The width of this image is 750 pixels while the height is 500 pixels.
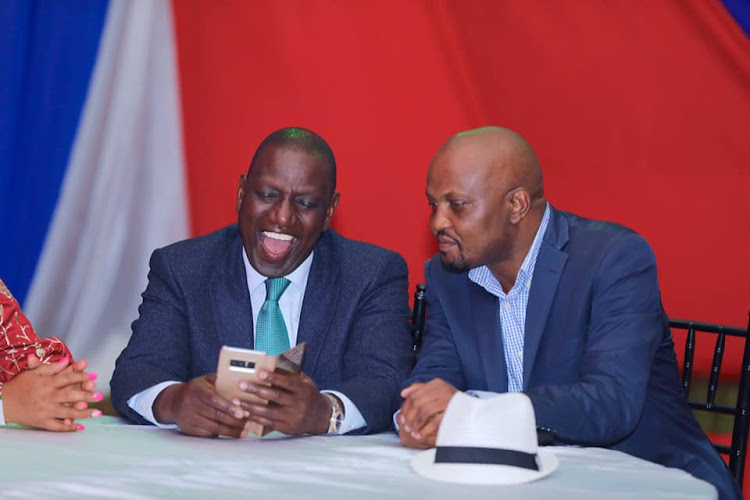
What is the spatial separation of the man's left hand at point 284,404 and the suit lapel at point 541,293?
593 millimetres

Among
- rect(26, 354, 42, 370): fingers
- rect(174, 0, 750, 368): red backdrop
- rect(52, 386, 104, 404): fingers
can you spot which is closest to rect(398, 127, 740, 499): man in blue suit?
rect(52, 386, 104, 404): fingers

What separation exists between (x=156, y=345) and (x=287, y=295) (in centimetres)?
45

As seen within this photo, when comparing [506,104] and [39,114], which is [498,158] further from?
[39,114]

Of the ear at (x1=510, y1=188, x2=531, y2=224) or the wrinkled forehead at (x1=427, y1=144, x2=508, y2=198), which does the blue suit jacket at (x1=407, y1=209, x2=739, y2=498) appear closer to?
the ear at (x1=510, y1=188, x2=531, y2=224)

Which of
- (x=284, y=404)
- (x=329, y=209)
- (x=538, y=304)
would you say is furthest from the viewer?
(x=329, y=209)

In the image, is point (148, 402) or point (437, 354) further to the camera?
point (437, 354)

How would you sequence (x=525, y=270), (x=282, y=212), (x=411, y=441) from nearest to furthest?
(x=411, y=441) → (x=525, y=270) → (x=282, y=212)

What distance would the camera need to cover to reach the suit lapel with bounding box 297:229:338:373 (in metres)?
3.04

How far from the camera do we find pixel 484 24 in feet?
13.7

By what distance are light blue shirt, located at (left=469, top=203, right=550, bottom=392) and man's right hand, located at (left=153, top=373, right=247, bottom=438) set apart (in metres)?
0.81

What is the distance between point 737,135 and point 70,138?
8.56 feet

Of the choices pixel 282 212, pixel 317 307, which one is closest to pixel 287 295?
pixel 317 307

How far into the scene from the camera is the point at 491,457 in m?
1.85

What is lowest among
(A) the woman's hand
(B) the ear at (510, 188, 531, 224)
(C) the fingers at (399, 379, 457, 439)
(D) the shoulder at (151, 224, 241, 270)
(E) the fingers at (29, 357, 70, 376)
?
(A) the woman's hand
